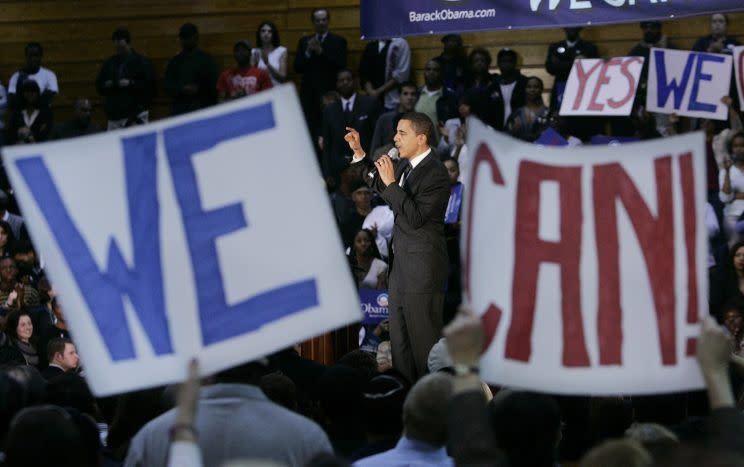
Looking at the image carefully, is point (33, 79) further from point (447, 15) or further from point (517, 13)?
point (517, 13)

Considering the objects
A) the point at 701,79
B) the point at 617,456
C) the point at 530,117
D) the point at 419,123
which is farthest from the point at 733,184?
the point at 617,456

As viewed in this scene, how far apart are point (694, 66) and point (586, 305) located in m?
7.81

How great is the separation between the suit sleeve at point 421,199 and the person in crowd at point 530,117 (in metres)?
4.54

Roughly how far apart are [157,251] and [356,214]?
8.36 metres

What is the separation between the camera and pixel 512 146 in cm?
373

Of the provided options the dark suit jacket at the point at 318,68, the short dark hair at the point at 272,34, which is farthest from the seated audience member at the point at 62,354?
the short dark hair at the point at 272,34

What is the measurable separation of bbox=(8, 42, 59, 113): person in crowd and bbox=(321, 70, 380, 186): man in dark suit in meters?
3.29

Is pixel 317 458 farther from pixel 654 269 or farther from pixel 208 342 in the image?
pixel 654 269

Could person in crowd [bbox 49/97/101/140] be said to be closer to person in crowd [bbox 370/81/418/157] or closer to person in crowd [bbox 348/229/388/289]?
person in crowd [bbox 370/81/418/157]

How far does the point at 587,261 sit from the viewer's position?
3.72 m

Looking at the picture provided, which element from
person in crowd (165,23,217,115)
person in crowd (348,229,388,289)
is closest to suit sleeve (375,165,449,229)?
person in crowd (348,229,388,289)

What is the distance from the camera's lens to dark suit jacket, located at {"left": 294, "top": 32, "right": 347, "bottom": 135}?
14.8 m

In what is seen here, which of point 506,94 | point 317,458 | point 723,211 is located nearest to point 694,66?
point 723,211

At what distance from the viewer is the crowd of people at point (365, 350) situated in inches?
130
